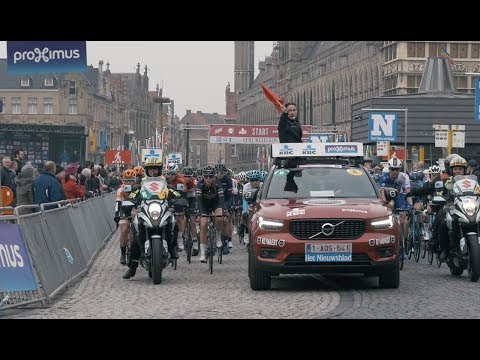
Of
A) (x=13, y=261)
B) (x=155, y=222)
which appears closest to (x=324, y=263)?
(x=155, y=222)

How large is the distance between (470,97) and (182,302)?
66246 millimetres

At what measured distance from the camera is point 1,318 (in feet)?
41.0

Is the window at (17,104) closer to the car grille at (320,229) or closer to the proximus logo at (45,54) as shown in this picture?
the proximus logo at (45,54)

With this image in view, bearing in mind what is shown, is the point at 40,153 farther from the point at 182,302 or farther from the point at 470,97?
the point at 182,302

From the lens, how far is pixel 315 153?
1744 cm

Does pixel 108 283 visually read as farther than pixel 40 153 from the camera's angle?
No

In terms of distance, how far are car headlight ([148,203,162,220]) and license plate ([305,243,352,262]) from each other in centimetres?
278

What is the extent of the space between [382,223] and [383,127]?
2876 centimetres

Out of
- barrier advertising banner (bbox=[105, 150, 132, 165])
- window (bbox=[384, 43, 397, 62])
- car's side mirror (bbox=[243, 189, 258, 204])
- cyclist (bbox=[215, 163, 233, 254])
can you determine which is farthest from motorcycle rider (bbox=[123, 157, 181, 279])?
window (bbox=[384, 43, 397, 62])

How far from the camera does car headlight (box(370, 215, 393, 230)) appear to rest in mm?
15500

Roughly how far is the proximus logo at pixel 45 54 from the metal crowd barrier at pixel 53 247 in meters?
2.09

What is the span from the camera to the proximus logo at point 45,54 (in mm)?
16969

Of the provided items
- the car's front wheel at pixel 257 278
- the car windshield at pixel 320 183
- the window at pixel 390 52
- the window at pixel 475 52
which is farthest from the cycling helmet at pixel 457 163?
the window at pixel 390 52
